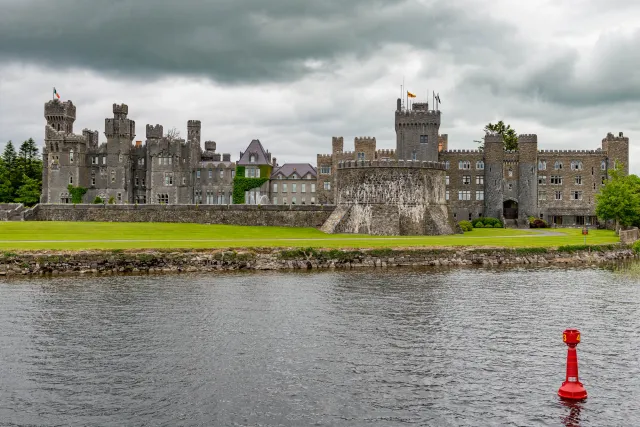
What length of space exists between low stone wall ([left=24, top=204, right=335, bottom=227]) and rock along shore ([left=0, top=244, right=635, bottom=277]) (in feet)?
96.3

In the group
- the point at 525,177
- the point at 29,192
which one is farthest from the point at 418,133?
the point at 29,192

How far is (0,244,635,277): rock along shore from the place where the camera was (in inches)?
1874

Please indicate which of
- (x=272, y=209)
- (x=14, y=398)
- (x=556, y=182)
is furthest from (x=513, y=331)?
(x=556, y=182)

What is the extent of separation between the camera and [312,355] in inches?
945

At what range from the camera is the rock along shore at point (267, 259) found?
47.6 metres

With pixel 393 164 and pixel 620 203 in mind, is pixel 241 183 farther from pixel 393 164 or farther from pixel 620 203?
pixel 620 203

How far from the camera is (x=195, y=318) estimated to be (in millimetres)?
30297

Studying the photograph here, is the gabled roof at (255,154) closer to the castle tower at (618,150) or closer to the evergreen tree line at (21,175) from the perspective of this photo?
the evergreen tree line at (21,175)

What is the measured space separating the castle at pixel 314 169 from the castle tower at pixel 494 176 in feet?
0.48

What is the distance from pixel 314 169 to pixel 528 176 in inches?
1292

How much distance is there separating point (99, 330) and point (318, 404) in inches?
491

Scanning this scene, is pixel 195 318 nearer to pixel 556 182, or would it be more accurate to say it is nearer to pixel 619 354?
pixel 619 354

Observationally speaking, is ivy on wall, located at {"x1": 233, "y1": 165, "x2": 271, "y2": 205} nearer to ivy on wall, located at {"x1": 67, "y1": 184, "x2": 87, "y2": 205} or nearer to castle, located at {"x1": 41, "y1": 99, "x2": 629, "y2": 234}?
castle, located at {"x1": 41, "y1": 99, "x2": 629, "y2": 234}

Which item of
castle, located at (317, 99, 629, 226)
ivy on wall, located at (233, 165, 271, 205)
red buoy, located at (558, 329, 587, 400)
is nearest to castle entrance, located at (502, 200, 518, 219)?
castle, located at (317, 99, 629, 226)
